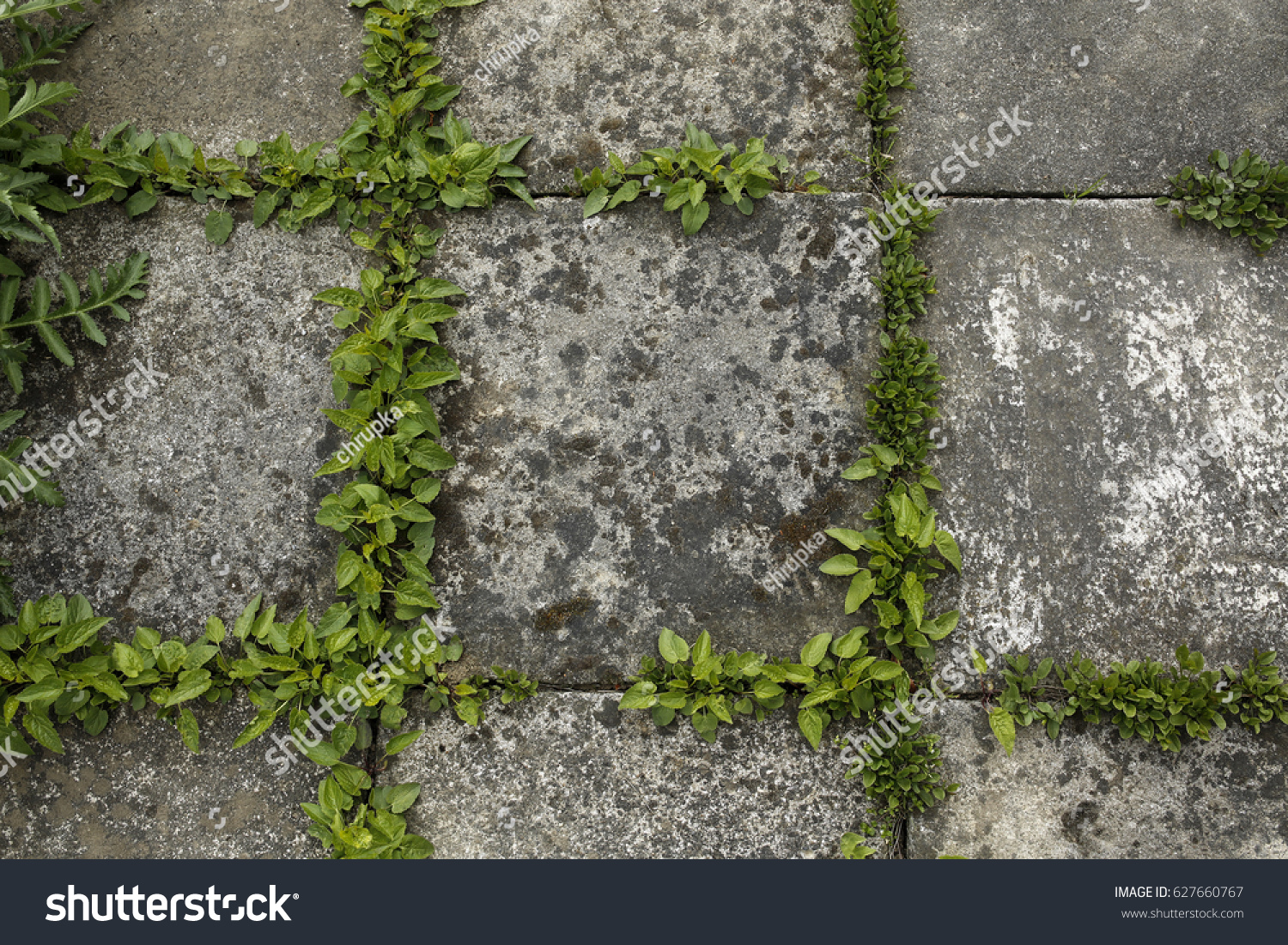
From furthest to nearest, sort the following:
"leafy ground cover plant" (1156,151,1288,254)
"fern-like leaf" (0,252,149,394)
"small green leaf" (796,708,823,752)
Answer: "leafy ground cover plant" (1156,151,1288,254) → "fern-like leaf" (0,252,149,394) → "small green leaf" (796,708,823,752)

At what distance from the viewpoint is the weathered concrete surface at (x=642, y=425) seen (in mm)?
2510

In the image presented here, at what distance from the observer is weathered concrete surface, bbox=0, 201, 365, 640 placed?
2539 mm

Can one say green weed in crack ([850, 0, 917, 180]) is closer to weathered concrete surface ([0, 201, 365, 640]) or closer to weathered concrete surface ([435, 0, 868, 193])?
weathered concrete surface ([435, 0, 868, 193])

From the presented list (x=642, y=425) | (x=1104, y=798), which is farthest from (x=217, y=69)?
(x=1104, y=798)

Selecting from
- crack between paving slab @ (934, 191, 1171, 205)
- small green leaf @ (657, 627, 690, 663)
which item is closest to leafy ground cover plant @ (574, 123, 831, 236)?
crack between paving slab @ (934, 191, 1171, 205)

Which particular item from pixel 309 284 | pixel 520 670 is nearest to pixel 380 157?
pixel 309 284

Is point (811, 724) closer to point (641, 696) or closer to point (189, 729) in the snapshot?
point (641, 696)

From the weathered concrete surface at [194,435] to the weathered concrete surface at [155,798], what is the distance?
0.37m

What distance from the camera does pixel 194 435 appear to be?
8.49ft

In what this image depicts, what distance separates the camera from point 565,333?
8.57 ft

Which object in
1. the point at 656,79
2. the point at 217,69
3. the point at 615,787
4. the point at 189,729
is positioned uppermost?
the point at 656,79

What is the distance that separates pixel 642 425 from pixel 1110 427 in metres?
1.52

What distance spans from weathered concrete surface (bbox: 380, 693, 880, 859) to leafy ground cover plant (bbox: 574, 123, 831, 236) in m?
1.62

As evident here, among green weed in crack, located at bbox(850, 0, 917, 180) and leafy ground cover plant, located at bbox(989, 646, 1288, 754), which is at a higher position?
green weed in crack, located at bbox(850, 0, 917, 180)
